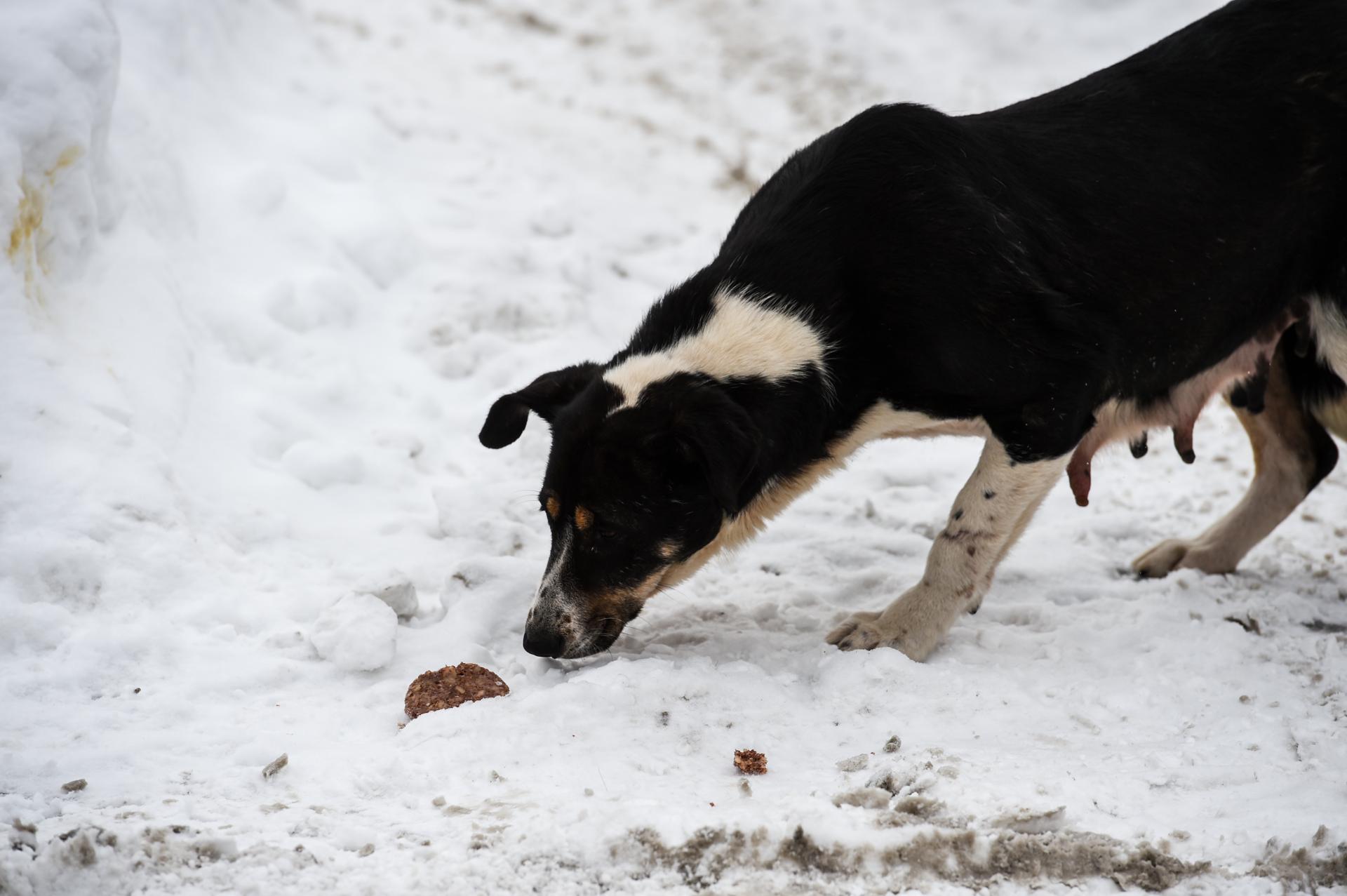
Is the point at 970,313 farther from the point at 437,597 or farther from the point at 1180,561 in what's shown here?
the point at 437,597

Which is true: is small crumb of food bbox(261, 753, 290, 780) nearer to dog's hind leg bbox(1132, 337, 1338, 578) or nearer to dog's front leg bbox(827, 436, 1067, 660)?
dog's front leg bbox(827, 436, 1067, 660)

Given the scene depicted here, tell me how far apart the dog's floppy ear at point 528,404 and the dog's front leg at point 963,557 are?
1.25 meters

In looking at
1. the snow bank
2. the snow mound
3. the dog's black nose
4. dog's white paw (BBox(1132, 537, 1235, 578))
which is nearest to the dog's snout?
the dog's black nose

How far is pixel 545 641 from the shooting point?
3756 millimetres

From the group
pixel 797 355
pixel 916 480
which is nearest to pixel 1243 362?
pixel 916 480

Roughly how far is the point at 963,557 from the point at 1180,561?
4.40 ft

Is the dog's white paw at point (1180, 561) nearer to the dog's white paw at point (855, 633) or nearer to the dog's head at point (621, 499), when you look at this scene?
the dog's white paw at point (855, 633)

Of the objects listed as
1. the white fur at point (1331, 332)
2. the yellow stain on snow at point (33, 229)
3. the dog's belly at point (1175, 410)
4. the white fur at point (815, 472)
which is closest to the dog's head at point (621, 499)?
the white fur at point (815, 472)

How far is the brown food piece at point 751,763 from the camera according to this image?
127 inches

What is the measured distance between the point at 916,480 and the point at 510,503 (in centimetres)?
200

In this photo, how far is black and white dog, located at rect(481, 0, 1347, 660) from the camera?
12.4 feet

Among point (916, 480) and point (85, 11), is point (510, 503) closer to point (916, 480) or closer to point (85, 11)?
point (916, 480)

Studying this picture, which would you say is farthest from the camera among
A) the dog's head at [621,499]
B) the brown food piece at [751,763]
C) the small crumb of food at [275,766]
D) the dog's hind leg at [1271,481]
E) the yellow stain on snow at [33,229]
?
the dog's hind leg at [1271,481]

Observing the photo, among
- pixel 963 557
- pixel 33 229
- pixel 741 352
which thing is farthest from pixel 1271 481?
pixel 33 229
